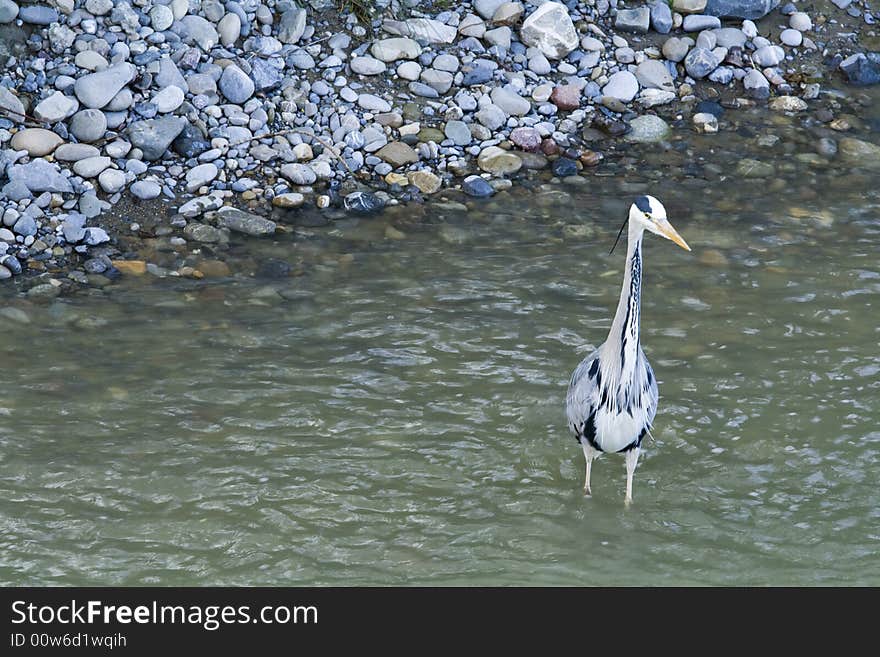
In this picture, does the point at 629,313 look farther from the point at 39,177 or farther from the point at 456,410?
the point at 39,177

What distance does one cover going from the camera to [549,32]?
8719 millimetres

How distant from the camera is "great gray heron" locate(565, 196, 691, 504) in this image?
4727 mm

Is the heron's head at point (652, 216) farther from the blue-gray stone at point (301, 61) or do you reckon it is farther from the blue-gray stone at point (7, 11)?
the blue-gray stone at point (7, 11)

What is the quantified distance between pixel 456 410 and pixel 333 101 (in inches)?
129

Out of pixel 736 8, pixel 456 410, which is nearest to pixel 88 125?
pixel 456 410

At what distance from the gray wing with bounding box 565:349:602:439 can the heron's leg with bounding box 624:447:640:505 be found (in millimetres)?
242

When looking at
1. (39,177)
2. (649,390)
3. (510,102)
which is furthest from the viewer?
(510,102)

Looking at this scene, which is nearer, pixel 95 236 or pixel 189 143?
pixel 95 236

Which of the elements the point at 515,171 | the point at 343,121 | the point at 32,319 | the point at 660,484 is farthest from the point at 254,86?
the point at 660,484

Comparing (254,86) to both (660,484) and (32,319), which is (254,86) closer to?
(32,319)

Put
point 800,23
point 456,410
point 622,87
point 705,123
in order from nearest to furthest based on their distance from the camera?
point 456,410 < point 705,123 < point 622,87 < point 800,23

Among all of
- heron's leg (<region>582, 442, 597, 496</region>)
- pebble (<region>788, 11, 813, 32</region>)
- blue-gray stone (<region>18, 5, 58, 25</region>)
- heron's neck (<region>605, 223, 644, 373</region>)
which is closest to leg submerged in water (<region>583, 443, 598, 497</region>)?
heron's leg (<region>582, 442, 597, 496</region>)

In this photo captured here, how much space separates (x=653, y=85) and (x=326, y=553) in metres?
5.21
